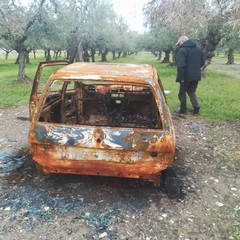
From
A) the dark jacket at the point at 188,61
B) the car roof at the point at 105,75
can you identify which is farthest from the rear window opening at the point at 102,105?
the dark jacket at the point at 188,61

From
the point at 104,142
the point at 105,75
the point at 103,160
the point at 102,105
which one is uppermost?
the point at 105,75

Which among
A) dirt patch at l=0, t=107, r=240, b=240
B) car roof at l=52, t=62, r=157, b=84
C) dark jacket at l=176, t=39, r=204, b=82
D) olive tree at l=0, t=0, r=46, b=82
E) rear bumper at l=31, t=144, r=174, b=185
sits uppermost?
olive tree at l=0, t=0, r=46, b=82

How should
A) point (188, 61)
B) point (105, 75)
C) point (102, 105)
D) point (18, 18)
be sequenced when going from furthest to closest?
point (18, 18) < point (188, 61) < point (102, 105) < point (105, 75)

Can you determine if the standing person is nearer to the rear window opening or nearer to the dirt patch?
the rear window opening

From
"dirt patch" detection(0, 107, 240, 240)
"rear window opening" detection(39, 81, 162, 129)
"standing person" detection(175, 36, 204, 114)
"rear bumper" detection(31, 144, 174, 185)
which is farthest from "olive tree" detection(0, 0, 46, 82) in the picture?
"rear bumper" detection(31, 144, 174, 185)

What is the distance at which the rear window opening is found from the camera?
236 inches

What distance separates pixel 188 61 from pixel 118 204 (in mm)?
5645

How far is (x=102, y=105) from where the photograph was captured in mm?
6320

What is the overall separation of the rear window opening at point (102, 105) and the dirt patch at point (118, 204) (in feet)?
3.48

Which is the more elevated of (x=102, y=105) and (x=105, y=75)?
(x=105, y=75)

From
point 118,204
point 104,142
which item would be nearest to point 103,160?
point 104,142

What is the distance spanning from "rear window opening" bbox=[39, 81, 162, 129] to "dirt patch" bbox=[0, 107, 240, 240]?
106 centimetres

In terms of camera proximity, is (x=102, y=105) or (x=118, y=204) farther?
(x=102, y=105)

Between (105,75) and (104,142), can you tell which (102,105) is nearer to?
(105,75)
